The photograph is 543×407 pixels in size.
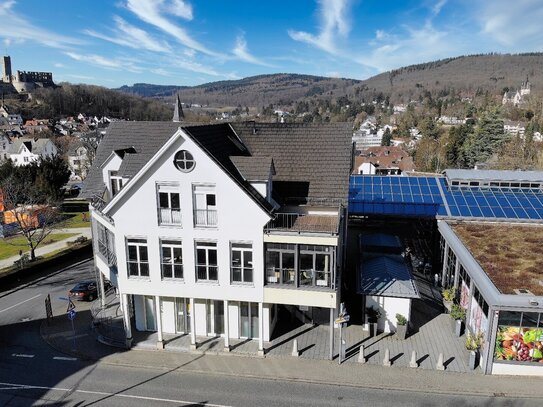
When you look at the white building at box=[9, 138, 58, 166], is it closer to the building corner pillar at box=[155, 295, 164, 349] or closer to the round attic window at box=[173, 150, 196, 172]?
the building corner pillar at box=[155, 295, 164, 349]

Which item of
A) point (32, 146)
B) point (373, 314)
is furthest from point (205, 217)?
point (32, 146)

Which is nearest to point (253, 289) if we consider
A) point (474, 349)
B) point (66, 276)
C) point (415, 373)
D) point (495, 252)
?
point (415, 373)

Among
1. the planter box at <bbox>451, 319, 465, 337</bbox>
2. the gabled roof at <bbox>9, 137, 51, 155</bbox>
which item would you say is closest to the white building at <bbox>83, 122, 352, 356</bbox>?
the planter box at <bbox>451, 319, 465, 337</bbox>

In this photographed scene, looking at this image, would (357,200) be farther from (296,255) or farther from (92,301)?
(92,301)

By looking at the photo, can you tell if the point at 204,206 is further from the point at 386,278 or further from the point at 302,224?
the point at 386,278

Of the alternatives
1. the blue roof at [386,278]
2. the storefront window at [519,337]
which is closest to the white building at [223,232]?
the blue roof at [386,278]

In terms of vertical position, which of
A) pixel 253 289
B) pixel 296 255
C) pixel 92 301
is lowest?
pixel 92 301

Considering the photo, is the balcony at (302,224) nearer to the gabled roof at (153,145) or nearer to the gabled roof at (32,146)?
the gabled roof at (153,145)
